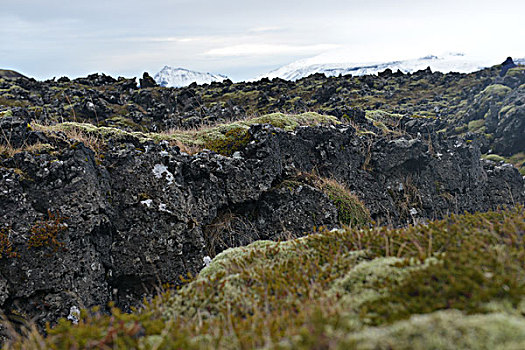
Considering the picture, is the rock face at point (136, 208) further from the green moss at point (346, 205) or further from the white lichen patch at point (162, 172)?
the green moss at point (346, 205)

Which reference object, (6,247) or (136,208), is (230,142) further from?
(6,247)

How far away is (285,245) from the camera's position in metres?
6.75

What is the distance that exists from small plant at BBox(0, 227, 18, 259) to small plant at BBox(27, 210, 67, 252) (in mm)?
340

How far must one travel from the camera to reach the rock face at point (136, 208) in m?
8.01

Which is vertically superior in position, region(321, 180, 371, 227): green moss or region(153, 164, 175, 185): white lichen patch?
region(153, 164, 175, 185): white lichen patch

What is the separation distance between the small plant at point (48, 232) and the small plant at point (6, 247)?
34 cm

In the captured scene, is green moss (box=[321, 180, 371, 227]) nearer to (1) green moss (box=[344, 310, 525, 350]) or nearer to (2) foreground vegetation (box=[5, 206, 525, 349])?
(2) foreground vegetation (box=[5, 206, 525, 349])

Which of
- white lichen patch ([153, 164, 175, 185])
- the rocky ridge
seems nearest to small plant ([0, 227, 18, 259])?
the rocky ridge

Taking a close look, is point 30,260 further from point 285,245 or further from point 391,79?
point 391,79

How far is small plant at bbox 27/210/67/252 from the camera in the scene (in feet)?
26.2

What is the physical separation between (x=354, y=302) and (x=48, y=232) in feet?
25.3

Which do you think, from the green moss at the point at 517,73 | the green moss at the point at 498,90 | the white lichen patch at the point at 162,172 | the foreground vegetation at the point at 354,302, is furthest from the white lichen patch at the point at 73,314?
the green moss at the point at 517,73

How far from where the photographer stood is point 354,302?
411 cm

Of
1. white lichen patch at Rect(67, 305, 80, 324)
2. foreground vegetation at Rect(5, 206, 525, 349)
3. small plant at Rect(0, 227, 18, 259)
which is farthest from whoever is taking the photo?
white lichen patch at Rect(67, 305, 80, 324)
